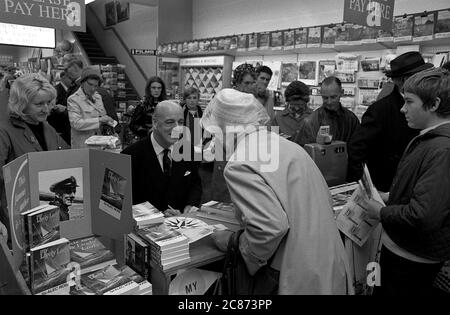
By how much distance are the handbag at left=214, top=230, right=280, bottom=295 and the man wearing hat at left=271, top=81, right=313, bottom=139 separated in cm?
258

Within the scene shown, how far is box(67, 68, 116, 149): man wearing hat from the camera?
4.34m

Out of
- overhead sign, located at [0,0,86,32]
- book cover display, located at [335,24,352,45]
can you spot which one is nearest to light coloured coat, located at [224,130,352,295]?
overhead sign, located at [0,0,86,32]

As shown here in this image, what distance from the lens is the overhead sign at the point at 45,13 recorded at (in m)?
3.54

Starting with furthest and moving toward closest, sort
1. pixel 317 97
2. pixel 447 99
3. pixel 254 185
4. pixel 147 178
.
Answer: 1. pixel 317 97
2. pixel 147 178
3. pixel 447 99
4. pixel 254 185

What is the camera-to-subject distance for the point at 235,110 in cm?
162

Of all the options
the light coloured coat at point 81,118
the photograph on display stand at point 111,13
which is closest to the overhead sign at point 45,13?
the light coloured coat at point 81,118

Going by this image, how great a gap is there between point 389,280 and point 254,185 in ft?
3.90

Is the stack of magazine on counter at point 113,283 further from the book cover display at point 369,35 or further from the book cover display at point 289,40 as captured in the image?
the book cover display at point 289,40

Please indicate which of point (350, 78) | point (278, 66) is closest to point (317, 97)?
point (350, 78)

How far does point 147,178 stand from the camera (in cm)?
248

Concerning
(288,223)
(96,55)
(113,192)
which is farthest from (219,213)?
(96,55)

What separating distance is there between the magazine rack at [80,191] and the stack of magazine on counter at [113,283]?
206 mm

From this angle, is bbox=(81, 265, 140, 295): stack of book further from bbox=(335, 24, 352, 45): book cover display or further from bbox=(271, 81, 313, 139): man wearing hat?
bbox=(335, 24, 352, 45): book cover display
